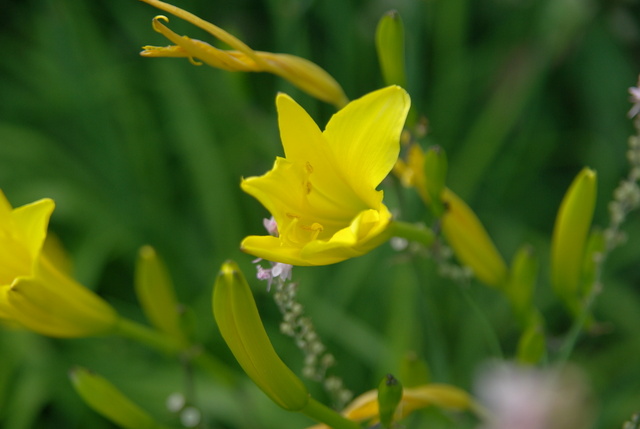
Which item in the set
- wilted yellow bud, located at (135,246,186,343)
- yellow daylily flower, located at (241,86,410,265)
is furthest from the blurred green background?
yellow daylily flower, located at (241,86,410,265)

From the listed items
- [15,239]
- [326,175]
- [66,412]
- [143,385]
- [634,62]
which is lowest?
[66,412]

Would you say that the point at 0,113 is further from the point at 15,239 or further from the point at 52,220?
the point at 15,239

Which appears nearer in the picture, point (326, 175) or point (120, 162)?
point (326, 175)

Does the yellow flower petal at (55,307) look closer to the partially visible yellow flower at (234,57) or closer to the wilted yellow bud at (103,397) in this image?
the wilted yellow bud at (103,397)

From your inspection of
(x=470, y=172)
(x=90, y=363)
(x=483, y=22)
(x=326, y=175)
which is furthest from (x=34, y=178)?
(x=326, y=175)

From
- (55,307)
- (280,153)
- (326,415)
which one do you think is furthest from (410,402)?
(280,153)

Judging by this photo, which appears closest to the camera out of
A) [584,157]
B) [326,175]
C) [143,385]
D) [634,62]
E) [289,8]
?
[326,175]

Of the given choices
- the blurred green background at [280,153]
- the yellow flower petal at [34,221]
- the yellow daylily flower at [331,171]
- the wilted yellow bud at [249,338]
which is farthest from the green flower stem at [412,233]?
the blurred green background at [280,153]
